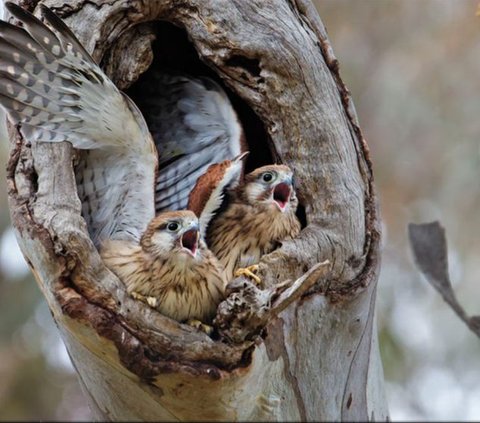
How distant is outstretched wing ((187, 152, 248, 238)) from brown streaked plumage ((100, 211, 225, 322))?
1.64 feet

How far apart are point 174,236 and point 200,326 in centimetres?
49

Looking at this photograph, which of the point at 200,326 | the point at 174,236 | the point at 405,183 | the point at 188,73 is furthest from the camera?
the point at 405,183

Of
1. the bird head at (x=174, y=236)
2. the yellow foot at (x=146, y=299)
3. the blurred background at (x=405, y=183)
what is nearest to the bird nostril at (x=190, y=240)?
the bird head at (x=174, y=236)

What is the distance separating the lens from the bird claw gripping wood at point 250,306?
Result: 129 inches

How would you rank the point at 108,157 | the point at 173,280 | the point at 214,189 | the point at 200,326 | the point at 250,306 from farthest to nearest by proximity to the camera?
1. the point at 214,189
2. the point at 108,157
3. the point at 173,280
4. the point at 200,326
5. the point at 250,306

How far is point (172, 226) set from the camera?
154 inches

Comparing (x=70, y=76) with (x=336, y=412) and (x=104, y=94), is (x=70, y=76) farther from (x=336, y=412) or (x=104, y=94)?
(x=336, y=412)

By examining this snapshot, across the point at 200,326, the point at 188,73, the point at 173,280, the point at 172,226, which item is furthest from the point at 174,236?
the point at 188,73

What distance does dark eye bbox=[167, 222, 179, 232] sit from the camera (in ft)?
12.8

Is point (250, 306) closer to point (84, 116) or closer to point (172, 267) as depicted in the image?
point (172, 267)

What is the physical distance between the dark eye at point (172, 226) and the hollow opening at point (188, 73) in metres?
0.84

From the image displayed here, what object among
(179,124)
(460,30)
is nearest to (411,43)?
(460,30)

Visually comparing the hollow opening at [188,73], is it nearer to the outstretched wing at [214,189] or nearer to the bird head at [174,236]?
the outstretched wing at [214,189]

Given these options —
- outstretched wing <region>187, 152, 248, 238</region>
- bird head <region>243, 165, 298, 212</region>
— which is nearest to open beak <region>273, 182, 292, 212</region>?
bird head <region>243, 165, 298, 212</region>
